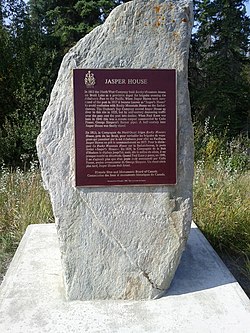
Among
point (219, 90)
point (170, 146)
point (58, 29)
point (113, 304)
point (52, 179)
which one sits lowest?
point (113, 304)

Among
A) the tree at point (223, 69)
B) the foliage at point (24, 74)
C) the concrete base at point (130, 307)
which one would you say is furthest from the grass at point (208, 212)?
the tree at point (223, 69)

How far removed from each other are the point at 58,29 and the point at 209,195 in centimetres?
1100

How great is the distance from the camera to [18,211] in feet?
16.1

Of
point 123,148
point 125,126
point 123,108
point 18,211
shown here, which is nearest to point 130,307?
point 123,148

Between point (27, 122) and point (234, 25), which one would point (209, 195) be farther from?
point (234, 25)

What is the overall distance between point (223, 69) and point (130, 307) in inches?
501

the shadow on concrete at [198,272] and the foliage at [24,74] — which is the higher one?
the foliage at [24,74]

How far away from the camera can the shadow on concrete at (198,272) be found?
2.97 metres

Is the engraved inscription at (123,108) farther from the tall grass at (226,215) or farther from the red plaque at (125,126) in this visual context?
the tall grass at (226,215)

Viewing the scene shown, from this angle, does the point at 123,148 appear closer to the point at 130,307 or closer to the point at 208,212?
the point at 130,307

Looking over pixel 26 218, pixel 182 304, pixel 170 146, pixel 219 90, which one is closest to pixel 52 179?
pixel 170 146

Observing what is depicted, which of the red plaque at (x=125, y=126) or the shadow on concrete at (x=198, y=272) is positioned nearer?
the red plaque at (x=125, y=126)

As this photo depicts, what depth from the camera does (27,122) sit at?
981cm

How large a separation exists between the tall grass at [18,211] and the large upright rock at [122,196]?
6.07 ft
